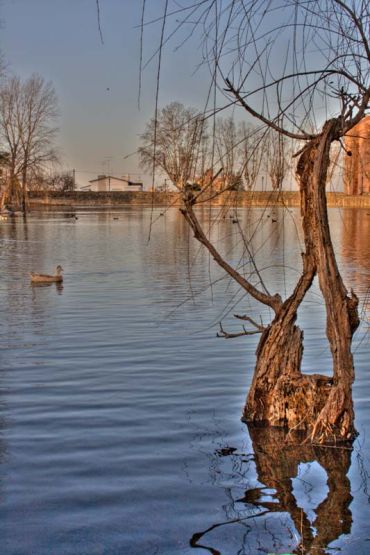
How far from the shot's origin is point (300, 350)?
6539 millimetres

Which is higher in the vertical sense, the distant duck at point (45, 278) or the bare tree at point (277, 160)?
the bare tree at point (277, 160)

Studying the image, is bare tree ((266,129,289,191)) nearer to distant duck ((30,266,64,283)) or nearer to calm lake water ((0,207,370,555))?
calm lake water ((0,207,370,555))

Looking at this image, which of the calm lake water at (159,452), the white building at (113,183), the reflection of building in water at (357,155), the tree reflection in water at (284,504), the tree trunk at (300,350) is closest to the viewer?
the tree reflection in water at (284,504)

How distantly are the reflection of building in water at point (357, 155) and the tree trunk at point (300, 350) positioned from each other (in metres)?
0.16

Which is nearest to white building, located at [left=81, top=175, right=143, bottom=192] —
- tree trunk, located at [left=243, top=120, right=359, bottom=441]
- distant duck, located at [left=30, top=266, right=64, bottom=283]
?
distant duck, located at [left=30, top=266, right=64, bottom=283]

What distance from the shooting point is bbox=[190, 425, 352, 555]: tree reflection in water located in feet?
15.5

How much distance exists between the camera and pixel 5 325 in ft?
41.5

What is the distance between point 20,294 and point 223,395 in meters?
9.58

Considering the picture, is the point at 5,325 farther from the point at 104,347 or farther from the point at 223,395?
the point at 223,395

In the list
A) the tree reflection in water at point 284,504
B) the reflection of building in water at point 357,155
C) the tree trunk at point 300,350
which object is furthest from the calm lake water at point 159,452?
the reflection of building in water at point 357,155

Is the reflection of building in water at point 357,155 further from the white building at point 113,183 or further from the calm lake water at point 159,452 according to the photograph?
the white building at point 113,183

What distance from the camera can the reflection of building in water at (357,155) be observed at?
506 centimetres

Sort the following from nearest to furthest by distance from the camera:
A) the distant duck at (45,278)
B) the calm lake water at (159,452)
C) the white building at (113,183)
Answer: the calm lake water at (159,452) → the distant duck at (45,278) → the white building at (113,183)

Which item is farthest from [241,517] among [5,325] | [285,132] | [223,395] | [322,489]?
[5,325]
